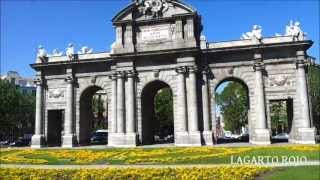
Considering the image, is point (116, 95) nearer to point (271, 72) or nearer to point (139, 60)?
point (139, 60)

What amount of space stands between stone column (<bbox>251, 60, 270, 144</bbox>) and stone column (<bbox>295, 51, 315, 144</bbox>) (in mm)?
3469

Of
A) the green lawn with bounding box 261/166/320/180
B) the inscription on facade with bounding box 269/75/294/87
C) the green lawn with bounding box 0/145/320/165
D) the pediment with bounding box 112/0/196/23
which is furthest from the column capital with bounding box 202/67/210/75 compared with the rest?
the green lawn with bounding box 261/166/320/180

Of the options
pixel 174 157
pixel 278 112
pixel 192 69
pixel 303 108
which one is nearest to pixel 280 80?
pixel 303 108

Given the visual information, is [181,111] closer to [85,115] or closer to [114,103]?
[114,103]

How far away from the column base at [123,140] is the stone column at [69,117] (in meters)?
5.62

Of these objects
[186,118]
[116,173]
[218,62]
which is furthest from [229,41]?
[116,173]

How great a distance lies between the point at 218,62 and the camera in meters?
46.3

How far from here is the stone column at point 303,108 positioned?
139 ft

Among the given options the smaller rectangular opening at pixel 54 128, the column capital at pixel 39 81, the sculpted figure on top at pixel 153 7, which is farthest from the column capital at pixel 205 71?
the column capital at pixel 39 81

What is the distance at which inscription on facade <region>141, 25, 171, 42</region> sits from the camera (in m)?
46.8

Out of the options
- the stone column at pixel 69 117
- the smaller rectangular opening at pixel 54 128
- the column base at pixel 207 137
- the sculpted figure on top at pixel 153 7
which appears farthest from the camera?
the smaller rectangular opening at pixel 54 128

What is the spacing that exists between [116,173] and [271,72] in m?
28.9

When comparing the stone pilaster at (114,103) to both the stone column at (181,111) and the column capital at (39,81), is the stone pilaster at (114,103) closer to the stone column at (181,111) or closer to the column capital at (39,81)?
the stone column at (181,111)

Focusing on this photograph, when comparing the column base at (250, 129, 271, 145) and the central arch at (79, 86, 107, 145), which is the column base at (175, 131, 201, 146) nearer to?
the column base at (250, 129, 271, 145)
